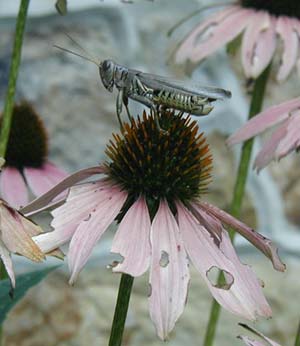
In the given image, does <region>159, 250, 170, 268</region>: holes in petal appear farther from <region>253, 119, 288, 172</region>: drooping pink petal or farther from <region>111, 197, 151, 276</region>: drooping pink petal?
<region>253, 119, 288, 172</region>: drooping pink petal

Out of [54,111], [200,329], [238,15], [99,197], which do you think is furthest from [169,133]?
[200,329]

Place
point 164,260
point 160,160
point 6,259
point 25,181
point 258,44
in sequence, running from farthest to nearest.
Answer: point 25,181 → point 258,44 → point 160,160 → point 164,260 → point 6,259

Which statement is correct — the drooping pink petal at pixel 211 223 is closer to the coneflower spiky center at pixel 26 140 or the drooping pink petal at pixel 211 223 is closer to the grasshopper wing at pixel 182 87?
the grasshopper wing at pixel 182 87

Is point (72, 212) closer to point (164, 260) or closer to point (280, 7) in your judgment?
point (164, 260)

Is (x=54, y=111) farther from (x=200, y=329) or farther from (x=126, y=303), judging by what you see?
(x=126, y=303)

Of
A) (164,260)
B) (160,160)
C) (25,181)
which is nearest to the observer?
(164,260)

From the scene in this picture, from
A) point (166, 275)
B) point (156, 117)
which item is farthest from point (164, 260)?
point (156, 117)

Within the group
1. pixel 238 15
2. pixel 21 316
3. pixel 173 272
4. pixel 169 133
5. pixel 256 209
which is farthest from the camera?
pixel 256 209

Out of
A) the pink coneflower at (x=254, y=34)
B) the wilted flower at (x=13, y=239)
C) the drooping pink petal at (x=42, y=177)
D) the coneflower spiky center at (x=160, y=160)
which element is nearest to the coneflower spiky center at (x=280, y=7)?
the pink coneflower at (x=254, y=34)
